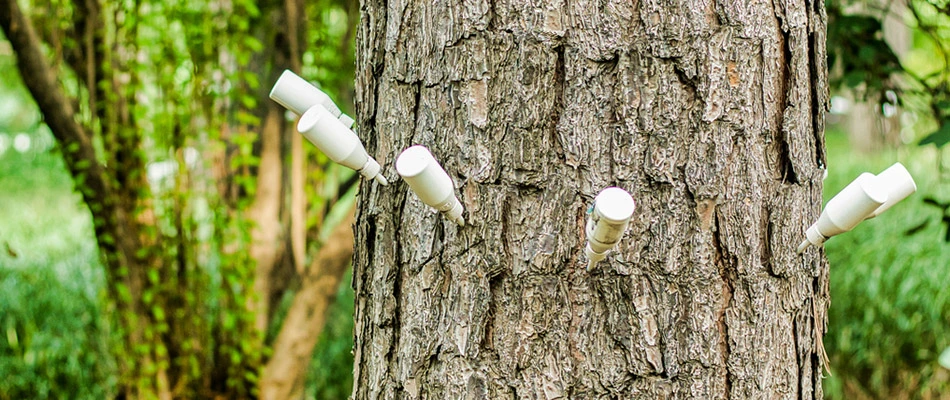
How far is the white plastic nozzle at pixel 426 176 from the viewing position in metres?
0.71

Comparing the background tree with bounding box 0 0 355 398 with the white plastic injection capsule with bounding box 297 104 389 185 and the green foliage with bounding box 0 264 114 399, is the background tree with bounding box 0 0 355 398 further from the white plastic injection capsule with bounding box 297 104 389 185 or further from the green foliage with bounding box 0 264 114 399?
the white plastic injection capsule with bounding box 297 104 389 185

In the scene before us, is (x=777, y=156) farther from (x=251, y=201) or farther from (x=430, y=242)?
(x=251, y=201)

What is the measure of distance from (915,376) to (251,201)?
3.14 metres

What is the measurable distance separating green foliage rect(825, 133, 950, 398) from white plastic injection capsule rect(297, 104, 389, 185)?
327cm

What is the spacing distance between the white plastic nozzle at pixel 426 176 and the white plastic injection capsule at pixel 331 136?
7 cm

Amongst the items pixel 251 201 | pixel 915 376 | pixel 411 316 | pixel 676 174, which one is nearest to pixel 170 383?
pixel 251 201

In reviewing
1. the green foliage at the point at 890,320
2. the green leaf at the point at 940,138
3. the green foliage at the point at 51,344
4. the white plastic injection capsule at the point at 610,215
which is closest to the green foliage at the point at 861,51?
the green leaf at the point at 940,138

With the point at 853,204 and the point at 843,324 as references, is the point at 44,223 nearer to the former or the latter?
the point at 843,324

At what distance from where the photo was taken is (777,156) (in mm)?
880

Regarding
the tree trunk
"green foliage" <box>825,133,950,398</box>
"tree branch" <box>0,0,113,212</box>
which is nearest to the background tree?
"tree branch" <box>0,0,113,212</box>

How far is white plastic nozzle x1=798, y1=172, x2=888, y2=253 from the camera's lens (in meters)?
0.74

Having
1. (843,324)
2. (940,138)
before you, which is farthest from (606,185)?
(843,324)

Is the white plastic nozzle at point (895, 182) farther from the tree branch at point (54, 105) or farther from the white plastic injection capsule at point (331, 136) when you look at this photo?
the tree branch at point (54, 105)

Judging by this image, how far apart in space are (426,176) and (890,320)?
3.61 m
